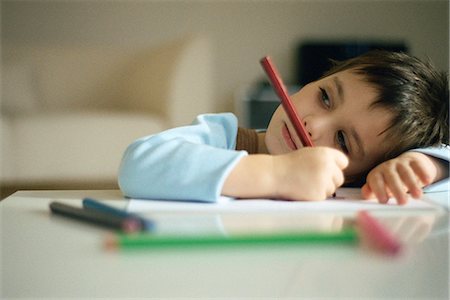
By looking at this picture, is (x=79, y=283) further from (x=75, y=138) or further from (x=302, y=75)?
(x=302, y=75)

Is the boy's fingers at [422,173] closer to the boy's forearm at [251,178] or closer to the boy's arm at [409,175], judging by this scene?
the boy's arm at [409,175]

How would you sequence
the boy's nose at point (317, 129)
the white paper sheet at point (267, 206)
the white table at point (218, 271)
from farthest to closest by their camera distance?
the boy's nose at point (317, 129) → the white paper sheet at point (267, 206) → the white table at point (218, 271)

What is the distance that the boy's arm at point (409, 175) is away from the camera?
55cm

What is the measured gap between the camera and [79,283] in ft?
0.92

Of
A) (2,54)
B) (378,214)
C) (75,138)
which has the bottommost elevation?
(75,138)

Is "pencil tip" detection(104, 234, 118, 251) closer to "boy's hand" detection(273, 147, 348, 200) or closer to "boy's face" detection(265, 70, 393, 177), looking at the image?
"boy's hand" detection(273, 147, 348, 200)

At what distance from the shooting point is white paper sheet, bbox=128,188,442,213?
0.46 metres

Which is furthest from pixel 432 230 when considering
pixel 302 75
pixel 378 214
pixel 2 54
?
pixel 302 75

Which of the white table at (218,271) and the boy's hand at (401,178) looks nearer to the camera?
the white table at (218,271)

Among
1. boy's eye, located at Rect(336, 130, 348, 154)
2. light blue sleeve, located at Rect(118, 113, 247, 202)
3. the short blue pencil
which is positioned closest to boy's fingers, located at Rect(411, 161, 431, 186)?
boy's eye, located at Rect(336, 130, 348, 154)

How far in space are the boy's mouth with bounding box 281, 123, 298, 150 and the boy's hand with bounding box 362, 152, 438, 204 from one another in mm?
114

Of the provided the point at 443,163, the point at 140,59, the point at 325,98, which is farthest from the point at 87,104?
the point at 443,163

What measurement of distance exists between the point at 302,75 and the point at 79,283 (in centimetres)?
249

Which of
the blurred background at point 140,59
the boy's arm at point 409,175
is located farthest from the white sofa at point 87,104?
the boy's arm at point 409,175
